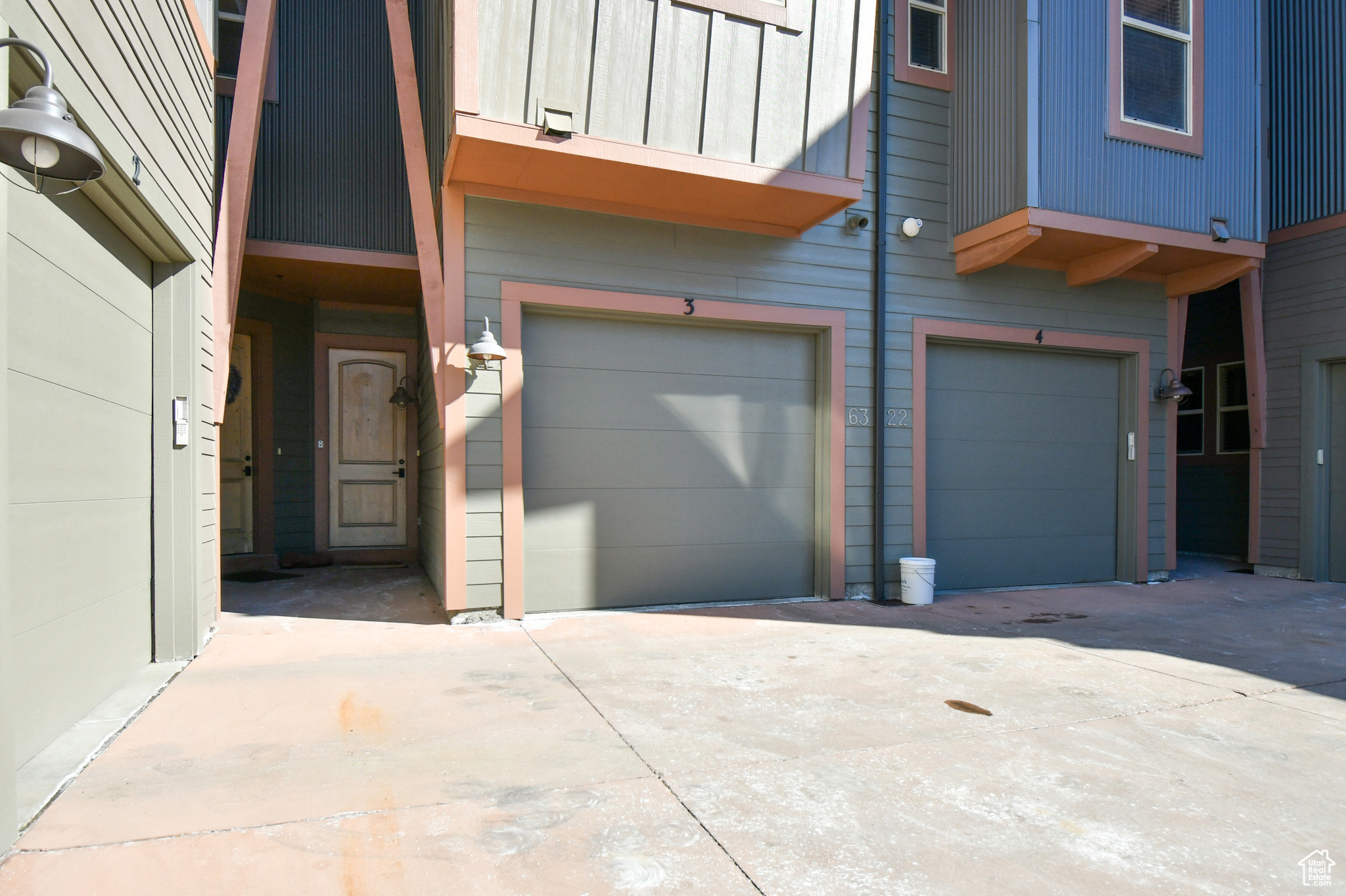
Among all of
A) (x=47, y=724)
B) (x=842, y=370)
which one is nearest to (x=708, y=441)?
(x=842, y=370)

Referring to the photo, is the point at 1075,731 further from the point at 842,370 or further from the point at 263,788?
the point at 842,370

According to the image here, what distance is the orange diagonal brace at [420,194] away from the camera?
480cm

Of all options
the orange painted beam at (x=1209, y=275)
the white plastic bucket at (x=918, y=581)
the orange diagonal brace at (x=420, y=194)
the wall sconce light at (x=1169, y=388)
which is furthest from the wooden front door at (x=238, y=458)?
the orange painted beam at (x=1209, y=275)

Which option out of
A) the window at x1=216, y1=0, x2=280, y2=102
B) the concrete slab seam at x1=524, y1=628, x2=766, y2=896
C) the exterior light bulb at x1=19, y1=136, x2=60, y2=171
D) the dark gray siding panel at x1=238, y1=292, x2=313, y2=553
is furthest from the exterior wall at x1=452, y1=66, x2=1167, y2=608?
the dark gray siding panel at x1=238, y1=292, x2=313, y2=553

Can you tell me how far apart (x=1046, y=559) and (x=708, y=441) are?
133 inches

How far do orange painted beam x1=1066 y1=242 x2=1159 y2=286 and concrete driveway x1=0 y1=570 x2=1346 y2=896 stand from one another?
3.06m

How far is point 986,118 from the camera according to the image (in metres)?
5.93

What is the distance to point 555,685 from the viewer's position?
11.5 feet

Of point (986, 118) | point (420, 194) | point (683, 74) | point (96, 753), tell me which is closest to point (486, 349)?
point (420, 194)

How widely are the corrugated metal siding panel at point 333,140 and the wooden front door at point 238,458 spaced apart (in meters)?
1.51

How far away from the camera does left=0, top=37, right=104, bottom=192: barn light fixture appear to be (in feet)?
5.76

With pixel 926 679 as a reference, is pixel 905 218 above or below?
above

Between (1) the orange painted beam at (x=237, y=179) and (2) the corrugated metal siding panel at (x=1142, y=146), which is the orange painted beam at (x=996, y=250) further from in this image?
(1) the orange painted beam at (x=237, y=179)

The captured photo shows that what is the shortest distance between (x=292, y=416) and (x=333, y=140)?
272cm
